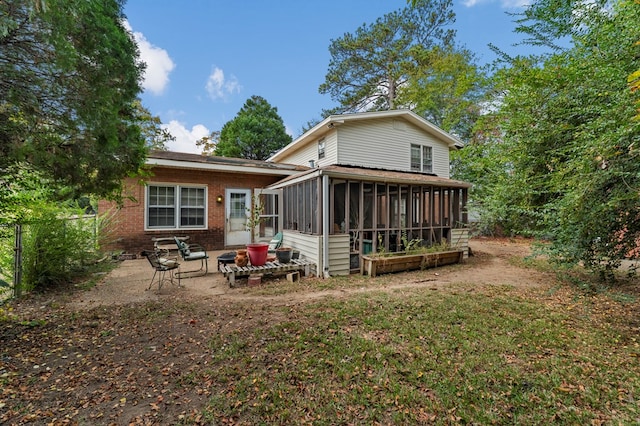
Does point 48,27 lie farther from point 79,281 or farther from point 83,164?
point 79,281

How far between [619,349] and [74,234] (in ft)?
29.6

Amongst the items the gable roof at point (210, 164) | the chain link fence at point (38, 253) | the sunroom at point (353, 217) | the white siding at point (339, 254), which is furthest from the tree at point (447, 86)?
the chain link fence at point (38, 253)

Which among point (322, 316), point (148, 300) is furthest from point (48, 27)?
point (322, 316)

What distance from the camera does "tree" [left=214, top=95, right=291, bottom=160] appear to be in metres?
24.8

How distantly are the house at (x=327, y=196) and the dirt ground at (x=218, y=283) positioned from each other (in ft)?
4.18

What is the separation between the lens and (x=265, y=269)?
6.31 metres

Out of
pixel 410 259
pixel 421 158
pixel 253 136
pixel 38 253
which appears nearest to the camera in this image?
pixel 38 253

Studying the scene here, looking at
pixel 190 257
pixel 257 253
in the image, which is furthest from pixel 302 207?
pixel 190 257

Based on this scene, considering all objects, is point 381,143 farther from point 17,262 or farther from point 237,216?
point 17,262

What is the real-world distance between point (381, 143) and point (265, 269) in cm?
778

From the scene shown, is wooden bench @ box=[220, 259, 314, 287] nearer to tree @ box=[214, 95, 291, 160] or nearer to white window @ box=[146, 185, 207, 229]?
white window @ box=[146, 185, 207, 229]

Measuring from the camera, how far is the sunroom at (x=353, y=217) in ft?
22.1

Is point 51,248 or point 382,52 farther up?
point 382,52

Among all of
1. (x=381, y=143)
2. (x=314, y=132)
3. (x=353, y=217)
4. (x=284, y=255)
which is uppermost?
(x=314, y=132)
